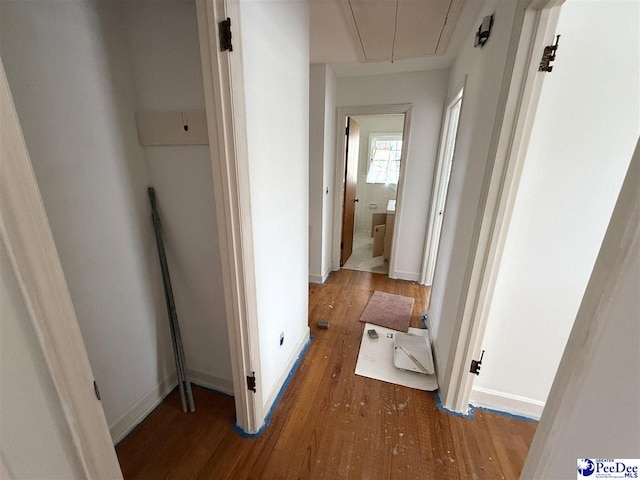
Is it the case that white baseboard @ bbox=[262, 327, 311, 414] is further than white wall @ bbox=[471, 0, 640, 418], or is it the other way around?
white baseboard @ bbox=[262, 327, 311, 414]

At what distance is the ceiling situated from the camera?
5.31ft

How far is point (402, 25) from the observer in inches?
71.6

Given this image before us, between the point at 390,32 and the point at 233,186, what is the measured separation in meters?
1.83

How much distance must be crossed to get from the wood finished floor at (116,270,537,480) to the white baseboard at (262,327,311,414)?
6 cm

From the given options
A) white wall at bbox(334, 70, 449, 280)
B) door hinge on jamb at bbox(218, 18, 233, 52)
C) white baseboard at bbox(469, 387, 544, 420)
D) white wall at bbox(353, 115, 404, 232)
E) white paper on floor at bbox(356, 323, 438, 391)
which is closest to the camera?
door hinge on jamb at bbox(218, 18, 233, 52)

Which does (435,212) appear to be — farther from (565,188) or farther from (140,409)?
(140,409)

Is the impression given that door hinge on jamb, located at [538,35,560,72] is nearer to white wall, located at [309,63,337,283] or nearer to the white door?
the white door

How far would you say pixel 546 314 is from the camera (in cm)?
133

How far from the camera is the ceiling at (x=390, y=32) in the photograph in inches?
63.7

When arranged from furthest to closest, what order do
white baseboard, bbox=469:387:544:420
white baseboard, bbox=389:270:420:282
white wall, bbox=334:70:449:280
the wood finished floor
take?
white baseboard, bbox=389:270:420:282 → white wall, bbox=334:70:449:280 → white baseboard, bbox=469:387:544:420 → the wood finished floor

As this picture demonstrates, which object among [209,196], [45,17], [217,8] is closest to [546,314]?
[209,196]

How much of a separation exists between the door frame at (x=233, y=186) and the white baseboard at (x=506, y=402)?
4.30ft

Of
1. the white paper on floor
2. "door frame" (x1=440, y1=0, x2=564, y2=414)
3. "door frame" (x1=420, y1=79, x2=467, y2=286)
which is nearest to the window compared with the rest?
"door frame" (x1=420, y1=79, x2=467, y2=286)

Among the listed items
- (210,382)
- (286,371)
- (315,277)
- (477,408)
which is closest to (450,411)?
(477,408)
